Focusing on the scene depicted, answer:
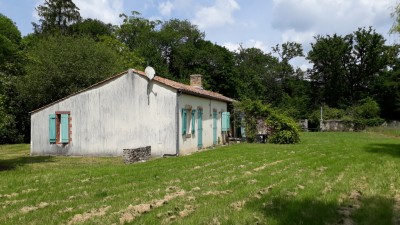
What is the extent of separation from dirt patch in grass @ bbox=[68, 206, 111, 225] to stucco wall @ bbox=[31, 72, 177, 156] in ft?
36.5

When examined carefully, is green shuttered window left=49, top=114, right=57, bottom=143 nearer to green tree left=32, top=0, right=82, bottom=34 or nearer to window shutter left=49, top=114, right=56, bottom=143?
window shutter left=49, top=114, right=56, bottom=143

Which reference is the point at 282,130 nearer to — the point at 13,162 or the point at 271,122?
the point at 271,122

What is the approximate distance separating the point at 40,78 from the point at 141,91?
13.7 m

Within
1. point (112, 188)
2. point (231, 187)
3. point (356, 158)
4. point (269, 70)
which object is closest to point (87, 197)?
point (112, 188)

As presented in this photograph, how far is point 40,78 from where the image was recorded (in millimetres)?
28562

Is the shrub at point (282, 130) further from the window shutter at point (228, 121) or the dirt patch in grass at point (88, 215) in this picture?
the dirt patch in grass at point (88, 215)

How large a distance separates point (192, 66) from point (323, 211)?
4445 centimetres

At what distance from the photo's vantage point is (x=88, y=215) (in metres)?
6.05

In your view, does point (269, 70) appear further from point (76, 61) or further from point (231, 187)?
point (231, 187)

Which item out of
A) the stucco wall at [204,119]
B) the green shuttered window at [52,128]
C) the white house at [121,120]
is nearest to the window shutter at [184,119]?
the white house at [121,120]

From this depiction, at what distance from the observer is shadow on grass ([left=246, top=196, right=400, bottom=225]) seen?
550 centimetres

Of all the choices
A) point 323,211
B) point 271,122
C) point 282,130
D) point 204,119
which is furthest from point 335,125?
point 323,211

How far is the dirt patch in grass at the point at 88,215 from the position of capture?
5768 millimetres

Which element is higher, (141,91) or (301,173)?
(141,91)
